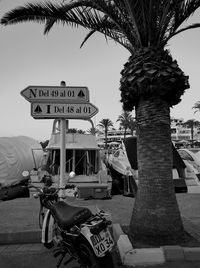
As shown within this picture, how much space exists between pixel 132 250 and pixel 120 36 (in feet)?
13.3

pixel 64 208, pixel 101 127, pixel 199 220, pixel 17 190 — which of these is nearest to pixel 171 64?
pixel 64 208

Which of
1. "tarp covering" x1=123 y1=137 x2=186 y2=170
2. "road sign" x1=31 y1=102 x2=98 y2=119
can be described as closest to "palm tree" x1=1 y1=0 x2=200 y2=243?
"road sign" x1=31 y1=102 x2=98 y2=119

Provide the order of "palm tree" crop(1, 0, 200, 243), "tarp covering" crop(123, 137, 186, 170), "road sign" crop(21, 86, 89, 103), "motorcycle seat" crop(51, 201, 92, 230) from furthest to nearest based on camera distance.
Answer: "tarp covering" crop(123, 137, 186, 170), "road sign" crop(21, 86, 89, 103), "palm tree" crop(1, 0, 200, 243), "motorcycle seat" crop(51, 201, 92, 230)

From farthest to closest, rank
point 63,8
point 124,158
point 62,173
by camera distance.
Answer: point 124,158 → point 62,173 → point 63,8

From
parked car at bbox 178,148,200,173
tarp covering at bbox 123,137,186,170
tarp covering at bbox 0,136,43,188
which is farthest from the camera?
parked car at bbox 178,148,200,173

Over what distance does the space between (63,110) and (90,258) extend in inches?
149

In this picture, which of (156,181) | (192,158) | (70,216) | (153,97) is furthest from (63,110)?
(192,158)

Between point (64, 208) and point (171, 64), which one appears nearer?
point (64, 208)

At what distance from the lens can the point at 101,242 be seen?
373 cm

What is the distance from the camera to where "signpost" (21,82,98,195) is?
6.76 meters

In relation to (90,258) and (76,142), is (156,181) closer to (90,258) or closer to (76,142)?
(90,258)

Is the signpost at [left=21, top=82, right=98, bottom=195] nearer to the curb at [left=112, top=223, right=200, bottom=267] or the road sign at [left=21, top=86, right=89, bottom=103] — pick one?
the road sign at [left=21, top=86, right=89, bottom=103]

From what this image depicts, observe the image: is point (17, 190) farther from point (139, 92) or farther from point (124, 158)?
point (139, 92)

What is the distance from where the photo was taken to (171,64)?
529 centimetres
